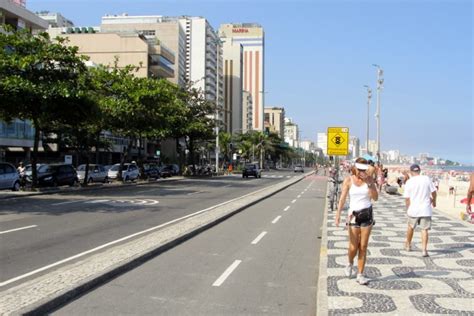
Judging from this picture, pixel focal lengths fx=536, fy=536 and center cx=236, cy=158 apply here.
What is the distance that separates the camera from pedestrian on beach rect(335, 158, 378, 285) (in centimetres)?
744

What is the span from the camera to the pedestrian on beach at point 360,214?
7.44 meters

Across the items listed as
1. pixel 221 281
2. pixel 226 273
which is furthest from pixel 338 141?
pixel 221 281

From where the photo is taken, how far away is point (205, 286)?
749cm

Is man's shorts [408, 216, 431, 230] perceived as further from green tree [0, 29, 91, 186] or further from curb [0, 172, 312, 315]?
green tree [0, 29, 91, 186]

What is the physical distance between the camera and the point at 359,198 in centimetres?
757

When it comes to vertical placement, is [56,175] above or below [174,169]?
above

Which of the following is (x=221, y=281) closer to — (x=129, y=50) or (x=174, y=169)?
(x=174, y=169)

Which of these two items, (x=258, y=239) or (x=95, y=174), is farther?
(x=95, y=174)

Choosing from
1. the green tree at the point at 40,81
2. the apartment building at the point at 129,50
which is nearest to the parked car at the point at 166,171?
the green tree at the point at 40,81

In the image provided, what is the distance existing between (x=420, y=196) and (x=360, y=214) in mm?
2907

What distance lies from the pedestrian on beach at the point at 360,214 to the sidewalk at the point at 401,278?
0.35 metres

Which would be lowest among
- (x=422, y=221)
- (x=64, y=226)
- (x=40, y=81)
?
(x=64, y=226)

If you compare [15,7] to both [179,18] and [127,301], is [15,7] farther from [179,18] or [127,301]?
[179,18]

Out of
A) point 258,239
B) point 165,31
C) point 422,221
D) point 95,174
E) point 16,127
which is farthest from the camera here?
point 165,31
